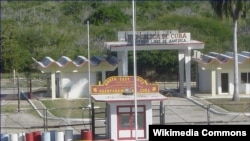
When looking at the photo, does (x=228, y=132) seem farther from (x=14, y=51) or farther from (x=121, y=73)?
(x=14, y=51)

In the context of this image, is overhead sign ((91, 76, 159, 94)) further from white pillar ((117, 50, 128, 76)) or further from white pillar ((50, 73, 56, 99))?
white pillar ((117, 50, 128, 76))

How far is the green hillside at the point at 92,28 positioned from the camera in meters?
70.0

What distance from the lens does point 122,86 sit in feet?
109

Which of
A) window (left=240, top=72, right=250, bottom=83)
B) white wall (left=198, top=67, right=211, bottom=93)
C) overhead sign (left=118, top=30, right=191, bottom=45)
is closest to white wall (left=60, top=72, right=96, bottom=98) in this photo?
overhead sign (left=118, top=30, right=191, bottom=45)

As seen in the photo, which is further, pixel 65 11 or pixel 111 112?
pixel 65 11

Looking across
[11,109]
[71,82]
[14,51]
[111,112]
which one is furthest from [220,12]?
[14,51]

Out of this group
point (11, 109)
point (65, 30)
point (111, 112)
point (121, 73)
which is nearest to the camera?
point (111, 112)

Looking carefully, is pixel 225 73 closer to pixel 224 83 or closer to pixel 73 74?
pixel 224 83

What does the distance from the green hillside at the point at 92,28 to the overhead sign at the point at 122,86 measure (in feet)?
77.1

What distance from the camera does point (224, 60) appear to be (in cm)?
5181

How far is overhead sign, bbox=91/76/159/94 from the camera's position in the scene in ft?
109

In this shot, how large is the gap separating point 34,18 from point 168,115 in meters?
56.0

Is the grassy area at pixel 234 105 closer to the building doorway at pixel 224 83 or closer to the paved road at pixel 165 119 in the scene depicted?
the paved road at pixel 165 119

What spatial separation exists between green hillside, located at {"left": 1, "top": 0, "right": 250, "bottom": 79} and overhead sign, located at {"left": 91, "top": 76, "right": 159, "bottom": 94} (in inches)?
925
